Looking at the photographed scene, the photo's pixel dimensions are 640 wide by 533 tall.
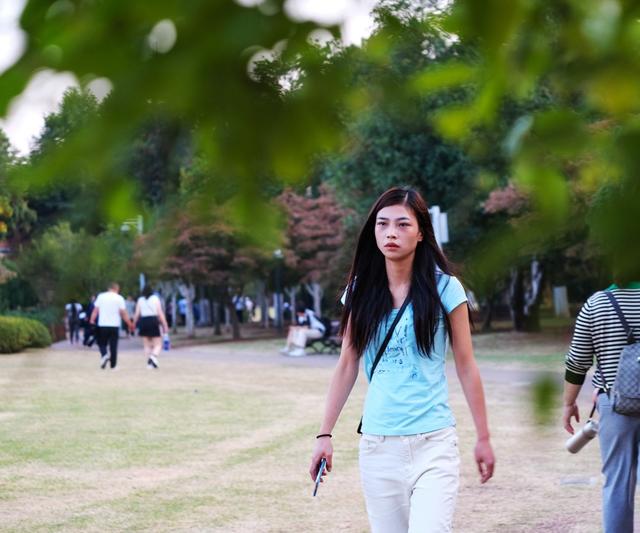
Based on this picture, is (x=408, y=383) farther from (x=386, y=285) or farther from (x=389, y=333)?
(x=386, y=285)

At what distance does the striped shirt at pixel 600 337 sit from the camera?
530 cm

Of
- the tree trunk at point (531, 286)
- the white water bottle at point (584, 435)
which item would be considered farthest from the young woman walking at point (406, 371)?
the white water bottle at point (584, 435)

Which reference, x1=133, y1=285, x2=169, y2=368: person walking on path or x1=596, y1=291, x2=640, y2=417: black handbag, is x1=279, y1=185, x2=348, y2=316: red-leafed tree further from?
x1=596, y1=291, x2=640, y2=417: black handbag

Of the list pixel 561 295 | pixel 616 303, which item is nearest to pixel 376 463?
pixel 561 295

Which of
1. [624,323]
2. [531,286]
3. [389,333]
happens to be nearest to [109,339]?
[531,286]

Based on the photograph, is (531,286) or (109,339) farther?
(109,339)

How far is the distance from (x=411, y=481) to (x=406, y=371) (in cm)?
43

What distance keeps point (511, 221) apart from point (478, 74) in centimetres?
30

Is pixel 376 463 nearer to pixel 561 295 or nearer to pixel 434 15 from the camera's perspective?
pixel 561 295

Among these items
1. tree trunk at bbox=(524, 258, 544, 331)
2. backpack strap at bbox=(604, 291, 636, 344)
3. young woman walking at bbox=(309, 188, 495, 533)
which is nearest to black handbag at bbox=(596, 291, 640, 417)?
backpack strap at bbox=(604, 291, 636, 344)

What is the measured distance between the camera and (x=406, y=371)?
433cm

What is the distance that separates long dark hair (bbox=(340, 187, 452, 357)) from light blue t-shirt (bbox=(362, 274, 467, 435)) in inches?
1.4

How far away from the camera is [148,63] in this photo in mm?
1223

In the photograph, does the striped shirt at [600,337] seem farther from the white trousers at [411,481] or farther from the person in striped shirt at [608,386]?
the white trousers at [411,481]
